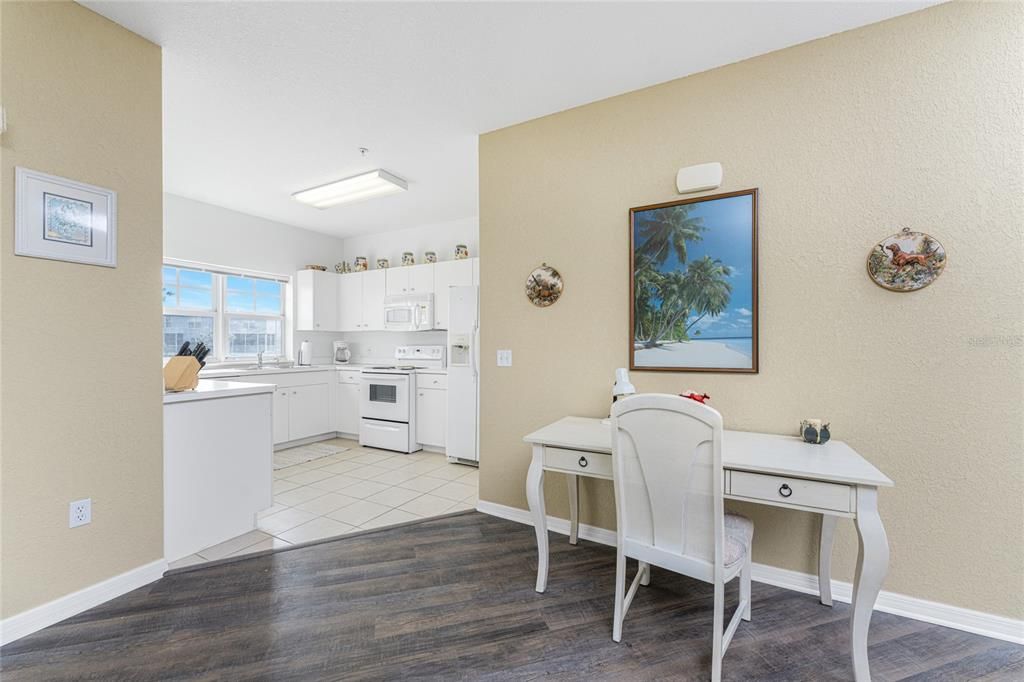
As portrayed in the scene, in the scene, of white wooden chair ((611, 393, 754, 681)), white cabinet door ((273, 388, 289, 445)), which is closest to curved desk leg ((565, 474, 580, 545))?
white wooden chair ((611, 393, 754, 681))

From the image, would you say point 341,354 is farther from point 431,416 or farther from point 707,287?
point 707,287

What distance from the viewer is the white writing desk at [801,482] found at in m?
1.48

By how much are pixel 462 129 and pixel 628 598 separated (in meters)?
2.94

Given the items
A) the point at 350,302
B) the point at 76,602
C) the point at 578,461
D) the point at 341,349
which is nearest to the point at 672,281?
the point at 578,461

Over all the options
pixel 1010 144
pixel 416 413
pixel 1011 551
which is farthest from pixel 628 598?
pixel 416 413

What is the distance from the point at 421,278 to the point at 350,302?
126 centimetres

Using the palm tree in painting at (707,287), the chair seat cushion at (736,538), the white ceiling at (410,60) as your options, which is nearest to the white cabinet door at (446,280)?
the white ceiling at (410,60)

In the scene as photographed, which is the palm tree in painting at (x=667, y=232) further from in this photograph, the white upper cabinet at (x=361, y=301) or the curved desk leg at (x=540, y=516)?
the white upper cabinet at (x=361, y=301)

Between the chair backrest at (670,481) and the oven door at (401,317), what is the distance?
372 centimetres

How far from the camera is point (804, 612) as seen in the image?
1.88 meters

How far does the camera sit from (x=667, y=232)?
2.38m

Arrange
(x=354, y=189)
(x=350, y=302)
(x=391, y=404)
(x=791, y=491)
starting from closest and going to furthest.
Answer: (x=791, y=491)
(x=354, y=189)
(x=391, y=404)
(x=350, y=302)

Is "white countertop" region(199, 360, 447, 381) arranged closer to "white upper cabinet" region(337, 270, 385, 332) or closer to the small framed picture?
"white upper cabinet" region(337, 270, 385, 332)

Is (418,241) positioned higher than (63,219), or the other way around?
(418,241)
